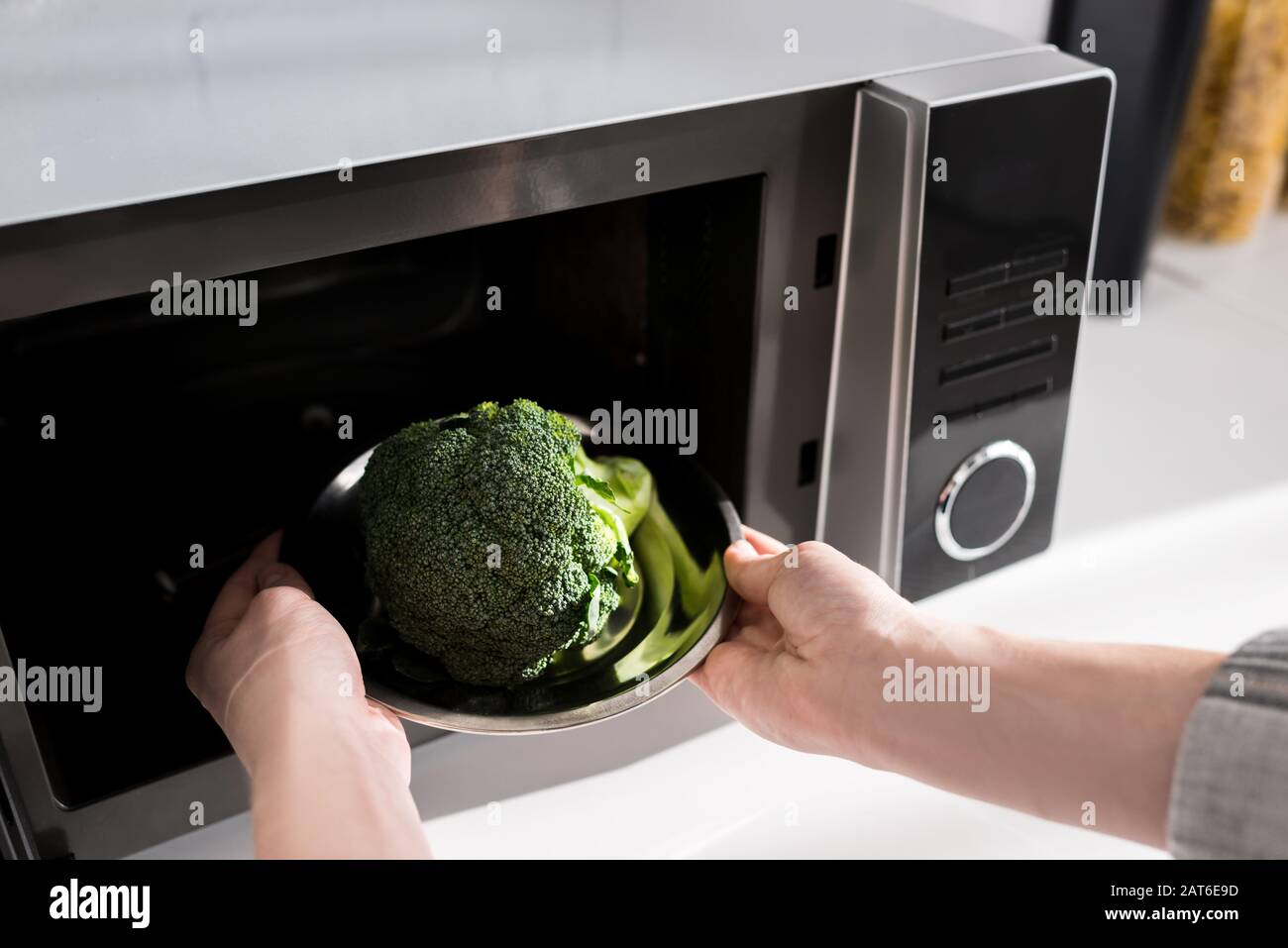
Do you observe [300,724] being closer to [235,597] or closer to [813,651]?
[235,597]

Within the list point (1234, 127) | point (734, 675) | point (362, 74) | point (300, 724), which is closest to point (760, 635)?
point (734, 675)

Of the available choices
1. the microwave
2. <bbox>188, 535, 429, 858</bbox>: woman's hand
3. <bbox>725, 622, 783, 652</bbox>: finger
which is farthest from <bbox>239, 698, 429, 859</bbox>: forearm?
<bbox>725, 622, 783, 652</bbox>: finger

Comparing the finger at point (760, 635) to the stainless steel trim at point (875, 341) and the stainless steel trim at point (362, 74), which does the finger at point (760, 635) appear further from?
the stainless steel trim at point (362, 74)

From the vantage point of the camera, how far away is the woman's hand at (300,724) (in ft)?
1.57

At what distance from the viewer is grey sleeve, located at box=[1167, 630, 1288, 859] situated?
44 cm

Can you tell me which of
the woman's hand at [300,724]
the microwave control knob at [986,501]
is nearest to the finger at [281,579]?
the woman's hand at [300,724]

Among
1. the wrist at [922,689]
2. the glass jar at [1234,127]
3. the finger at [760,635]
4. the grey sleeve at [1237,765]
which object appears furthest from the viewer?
the glass jar at [1234,127]

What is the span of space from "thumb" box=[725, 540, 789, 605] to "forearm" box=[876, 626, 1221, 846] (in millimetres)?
98

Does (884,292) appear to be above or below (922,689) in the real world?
above

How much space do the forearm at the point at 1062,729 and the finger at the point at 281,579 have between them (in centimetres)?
31

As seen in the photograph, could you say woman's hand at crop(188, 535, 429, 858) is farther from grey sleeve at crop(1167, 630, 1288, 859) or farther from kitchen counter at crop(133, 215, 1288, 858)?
grey sleeve at crop(1167, 630, 1288, 859)

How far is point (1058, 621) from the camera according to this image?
811mm

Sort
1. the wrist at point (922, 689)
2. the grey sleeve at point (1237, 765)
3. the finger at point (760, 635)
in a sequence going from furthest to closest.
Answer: the finger at point (760, 635)
the wrist at point (922, 689)
the grey sleeve at point (1237, 765)

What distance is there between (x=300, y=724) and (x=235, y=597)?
0.11 m
